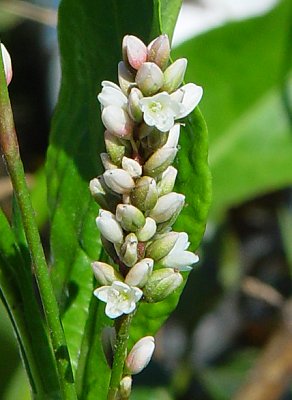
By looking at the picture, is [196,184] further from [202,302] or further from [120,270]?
[202,302]

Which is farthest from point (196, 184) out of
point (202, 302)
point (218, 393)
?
point (202, 302)

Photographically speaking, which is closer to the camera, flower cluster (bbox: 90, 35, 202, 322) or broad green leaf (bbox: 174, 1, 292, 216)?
flower cluster (bbox: 90, 35, 202, 322)

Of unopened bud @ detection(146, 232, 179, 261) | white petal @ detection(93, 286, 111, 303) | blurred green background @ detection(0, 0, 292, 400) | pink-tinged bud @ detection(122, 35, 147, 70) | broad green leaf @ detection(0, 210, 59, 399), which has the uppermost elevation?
pink-tinged bud @ detection(122, 35, 147, 70)

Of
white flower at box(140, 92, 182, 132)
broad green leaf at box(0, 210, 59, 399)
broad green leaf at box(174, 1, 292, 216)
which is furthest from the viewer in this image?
broad green leaf at box(174, 1, 292, 216)

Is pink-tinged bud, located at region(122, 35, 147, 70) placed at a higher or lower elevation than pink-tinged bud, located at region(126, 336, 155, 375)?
higher

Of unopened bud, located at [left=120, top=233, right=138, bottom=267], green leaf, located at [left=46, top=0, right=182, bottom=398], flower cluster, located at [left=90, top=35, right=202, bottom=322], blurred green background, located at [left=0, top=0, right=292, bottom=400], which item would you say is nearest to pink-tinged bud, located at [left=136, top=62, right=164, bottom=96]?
flower cluster, located at [left=90, top=35, right=202, bottom=322]

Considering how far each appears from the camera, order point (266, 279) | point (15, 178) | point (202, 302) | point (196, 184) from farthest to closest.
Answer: point (266, 279) < point (202, 302) < point (196, 184) < point (15, 178)

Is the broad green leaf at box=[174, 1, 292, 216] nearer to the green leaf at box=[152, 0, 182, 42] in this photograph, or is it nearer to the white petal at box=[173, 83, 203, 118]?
the green leaf at box=[152, 0, 182, 42]

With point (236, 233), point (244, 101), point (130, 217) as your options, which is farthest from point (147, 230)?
point (236, 233)
